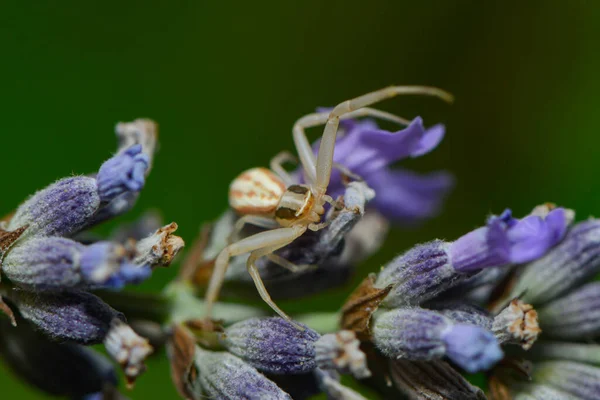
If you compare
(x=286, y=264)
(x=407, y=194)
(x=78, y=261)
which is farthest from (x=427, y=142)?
(x=78, y=261)

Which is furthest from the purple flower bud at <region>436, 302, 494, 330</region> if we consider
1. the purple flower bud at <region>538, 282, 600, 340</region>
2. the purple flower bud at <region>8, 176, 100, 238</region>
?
the purple flower bud at <region>8, 176, 100, 238</region>

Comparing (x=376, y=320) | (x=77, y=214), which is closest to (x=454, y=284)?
(x=376, y=320)

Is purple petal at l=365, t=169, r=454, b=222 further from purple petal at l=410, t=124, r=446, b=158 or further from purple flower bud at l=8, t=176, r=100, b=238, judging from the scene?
purple flower bud at l=8, t=176, r=100, b=238

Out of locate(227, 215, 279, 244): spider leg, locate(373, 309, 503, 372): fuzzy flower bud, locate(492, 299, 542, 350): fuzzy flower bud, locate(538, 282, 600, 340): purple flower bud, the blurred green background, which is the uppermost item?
the blurred green background

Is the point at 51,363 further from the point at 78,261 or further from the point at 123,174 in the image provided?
the point at 123,174

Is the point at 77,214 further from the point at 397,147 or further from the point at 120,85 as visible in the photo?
the point at 120,85

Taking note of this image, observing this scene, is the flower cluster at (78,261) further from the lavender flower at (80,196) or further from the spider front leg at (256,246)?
the spider front leg at (256,246)
